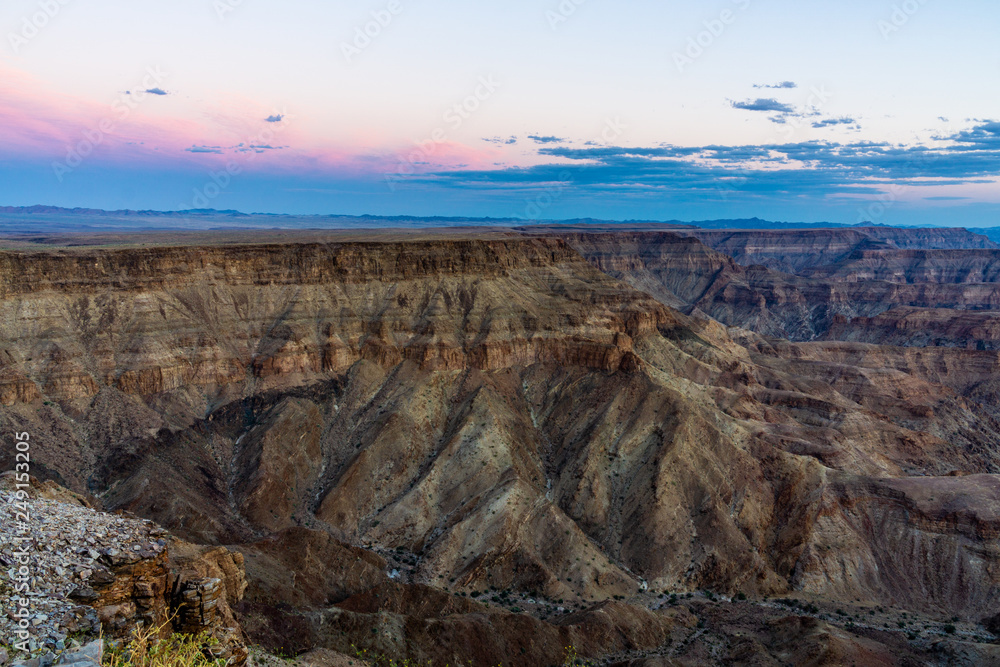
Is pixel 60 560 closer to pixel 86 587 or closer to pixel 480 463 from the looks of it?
pixel 86 587

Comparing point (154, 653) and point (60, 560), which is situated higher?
point (60, 560)

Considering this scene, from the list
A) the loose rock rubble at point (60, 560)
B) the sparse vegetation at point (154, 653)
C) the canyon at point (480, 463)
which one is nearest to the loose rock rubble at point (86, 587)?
the loose rock rubble at point (60, 560)
